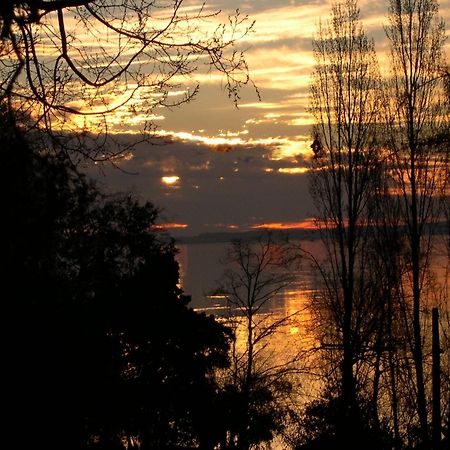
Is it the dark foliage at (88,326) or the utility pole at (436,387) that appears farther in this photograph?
the utility pole at (436,387)

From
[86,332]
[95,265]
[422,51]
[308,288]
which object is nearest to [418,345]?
[422,51]

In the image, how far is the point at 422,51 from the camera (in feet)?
86.0

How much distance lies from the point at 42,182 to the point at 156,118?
414 centimetres

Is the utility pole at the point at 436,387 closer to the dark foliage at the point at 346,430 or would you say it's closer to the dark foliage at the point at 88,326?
the dark foliage at the point at 88,326

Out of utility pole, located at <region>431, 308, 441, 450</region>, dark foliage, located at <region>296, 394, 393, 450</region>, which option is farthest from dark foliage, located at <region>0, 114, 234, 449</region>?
utility pole, located at <region>431, 308, 441, 450</region>

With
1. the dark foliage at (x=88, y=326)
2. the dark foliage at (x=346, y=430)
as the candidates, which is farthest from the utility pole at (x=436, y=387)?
the dark foliage at (x=346, y=430)

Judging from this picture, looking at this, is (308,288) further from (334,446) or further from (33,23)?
(33,23)

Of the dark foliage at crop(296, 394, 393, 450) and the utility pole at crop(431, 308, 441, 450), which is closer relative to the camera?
the utility pole at crop(431, 308, 441, 450)

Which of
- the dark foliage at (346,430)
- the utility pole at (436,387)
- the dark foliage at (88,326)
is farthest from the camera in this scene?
the dark foliage at (346,430)

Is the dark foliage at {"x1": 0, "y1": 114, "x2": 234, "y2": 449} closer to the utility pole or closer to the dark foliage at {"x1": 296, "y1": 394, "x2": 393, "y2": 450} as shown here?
the dark foliage at {"x1": 296, "y1": 394, "x2": 393, "y2": 450}

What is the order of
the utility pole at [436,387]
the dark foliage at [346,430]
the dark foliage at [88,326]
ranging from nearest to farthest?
the dark foliage at [88,326] → the utility pole at [436,387] → the dark foliage at [346,430]

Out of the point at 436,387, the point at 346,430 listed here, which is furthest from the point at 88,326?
the point at 346,430

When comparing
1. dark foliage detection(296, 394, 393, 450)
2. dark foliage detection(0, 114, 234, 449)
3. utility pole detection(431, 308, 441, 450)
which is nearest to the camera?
dark foliage detection(0, 114, 234, 449)

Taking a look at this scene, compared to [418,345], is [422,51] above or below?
above
